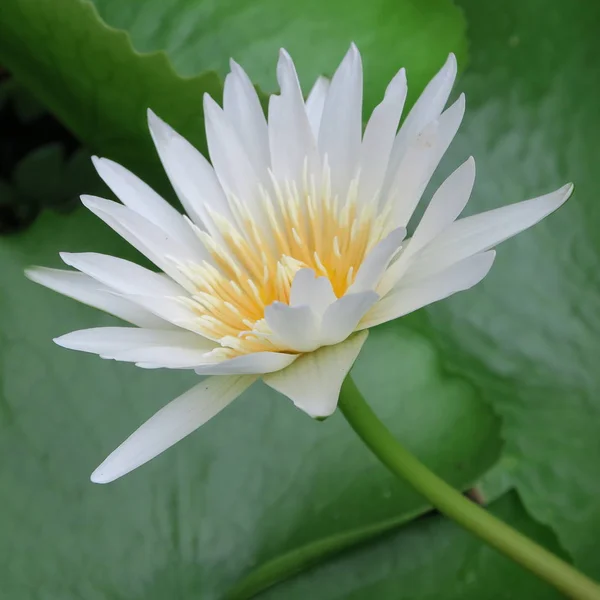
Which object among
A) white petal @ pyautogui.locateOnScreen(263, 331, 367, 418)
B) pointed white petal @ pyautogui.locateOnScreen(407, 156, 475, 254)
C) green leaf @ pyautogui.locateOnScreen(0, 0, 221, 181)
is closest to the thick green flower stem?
white petal @ pyautogui.locateOnScreen(263, 331, 367, 418)

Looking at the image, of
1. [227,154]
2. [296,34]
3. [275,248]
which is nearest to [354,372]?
[275,248]

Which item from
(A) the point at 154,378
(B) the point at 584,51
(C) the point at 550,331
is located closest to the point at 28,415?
(A) the point at 154,378

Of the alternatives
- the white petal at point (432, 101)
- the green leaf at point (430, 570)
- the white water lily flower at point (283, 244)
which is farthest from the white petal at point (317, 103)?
the green leaf at point (430, 570)

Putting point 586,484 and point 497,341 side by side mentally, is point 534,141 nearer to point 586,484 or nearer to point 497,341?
point 497,341

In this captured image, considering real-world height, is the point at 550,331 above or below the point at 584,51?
below

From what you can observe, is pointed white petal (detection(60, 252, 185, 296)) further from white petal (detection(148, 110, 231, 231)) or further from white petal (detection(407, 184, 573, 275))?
white petal (detection(407, 184, 573, 275))

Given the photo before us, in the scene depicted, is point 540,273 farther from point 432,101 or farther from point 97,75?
point 97,75

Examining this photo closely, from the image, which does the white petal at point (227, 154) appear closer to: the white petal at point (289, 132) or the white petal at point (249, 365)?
the white petal at point (289, 132)
